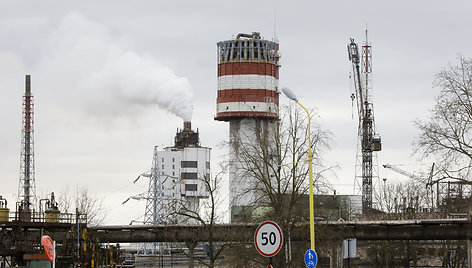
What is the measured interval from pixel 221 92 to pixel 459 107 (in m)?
90.3

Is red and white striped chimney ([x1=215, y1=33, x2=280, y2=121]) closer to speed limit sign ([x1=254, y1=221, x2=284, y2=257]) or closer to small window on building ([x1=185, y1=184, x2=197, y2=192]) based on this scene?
small window on building ([x1=185, y1=184, x2=197, y2=192])

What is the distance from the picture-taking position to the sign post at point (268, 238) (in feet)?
65.0

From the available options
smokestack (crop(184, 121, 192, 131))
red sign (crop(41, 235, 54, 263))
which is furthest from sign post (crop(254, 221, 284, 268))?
smokestack (crop(184, 121, 192, 131))

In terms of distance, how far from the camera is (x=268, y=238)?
19.9 meters

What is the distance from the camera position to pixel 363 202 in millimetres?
125250

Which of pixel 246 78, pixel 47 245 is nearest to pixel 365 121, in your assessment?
pixel 246 78

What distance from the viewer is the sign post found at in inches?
779

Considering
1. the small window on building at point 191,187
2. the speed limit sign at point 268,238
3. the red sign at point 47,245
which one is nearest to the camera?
the speed limit sign at point 268,238

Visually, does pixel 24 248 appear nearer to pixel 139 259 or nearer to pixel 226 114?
pixel 226 114

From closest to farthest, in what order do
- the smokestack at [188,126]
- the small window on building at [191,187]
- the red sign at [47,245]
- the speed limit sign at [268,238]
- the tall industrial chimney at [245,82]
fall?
the speed limit sign at [268,238] < the red sign at [47,245] < the tall industrial chimney at [245,82] < the small window on building at [191,187] < the smokestack at [188,126]

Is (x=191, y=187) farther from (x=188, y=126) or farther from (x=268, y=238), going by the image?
(x=268, y=238)

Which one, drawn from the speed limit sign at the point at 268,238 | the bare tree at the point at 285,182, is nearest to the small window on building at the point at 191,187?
the bare tree at the point at 285,182

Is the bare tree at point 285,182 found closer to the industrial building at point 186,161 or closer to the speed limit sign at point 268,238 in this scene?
the speed limit sign at point 268,238

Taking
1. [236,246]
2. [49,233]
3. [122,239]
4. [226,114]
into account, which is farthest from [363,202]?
[236,246]
